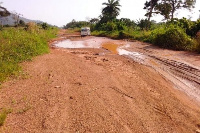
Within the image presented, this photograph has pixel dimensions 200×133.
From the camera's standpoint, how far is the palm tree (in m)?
40.5

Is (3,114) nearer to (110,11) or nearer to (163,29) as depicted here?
(163,29)

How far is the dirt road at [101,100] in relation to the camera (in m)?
3.72

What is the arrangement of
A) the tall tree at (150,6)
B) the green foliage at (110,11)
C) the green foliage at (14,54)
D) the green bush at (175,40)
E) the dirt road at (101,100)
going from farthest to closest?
the green foliage at (110,11)
the tall tree at (150,6)
the green bush at (175,40)
the green foliage at (14,54)
the dirt road at (101,100)

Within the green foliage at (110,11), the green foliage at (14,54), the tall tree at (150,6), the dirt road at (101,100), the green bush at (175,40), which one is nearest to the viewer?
the dirt road at (101,100)

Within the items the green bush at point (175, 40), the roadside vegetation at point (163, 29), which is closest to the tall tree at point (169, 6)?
the roadside vegetation at point (163, 29)

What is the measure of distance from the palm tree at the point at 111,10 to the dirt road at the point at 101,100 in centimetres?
3509

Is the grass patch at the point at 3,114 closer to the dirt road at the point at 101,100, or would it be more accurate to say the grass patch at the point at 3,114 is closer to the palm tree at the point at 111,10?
the dirt road at the point at 101,100

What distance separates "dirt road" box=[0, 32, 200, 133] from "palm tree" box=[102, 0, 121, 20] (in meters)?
35.1

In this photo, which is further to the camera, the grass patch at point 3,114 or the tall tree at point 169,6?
the tall tree at point 169,6

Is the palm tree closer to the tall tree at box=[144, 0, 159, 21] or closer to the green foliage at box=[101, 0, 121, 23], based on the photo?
the green foliage at box=[101, 0, 121, 23]

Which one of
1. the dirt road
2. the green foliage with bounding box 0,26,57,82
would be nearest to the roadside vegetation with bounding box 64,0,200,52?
the dirt road

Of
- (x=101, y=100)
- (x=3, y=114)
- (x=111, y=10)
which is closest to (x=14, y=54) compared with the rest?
(x=3, y=114)

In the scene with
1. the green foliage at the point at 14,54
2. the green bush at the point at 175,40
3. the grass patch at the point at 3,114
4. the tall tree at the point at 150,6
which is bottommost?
the grass patch at the point at 3,114

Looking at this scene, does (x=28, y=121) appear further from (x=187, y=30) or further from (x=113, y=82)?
(x=187, y=30)
